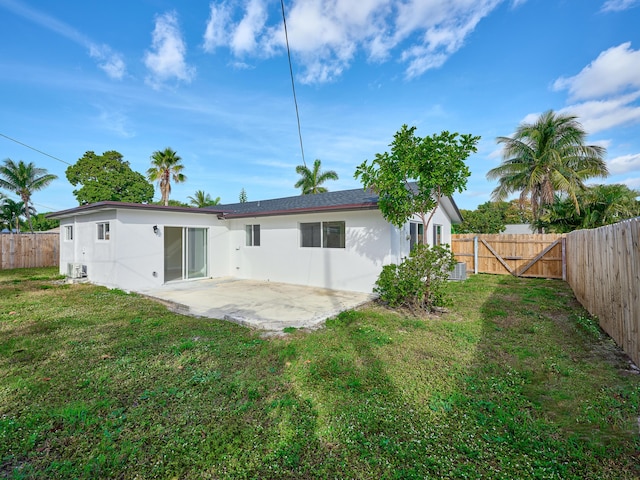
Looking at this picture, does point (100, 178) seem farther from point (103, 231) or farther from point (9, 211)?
point (103, 231)

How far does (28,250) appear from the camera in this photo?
16.0 metres

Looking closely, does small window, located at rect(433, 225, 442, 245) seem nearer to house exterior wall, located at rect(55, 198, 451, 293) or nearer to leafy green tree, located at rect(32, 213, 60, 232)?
house exterior wall, located at rect(55, 198, 451, 293)

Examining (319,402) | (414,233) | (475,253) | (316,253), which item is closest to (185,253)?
(316,253)

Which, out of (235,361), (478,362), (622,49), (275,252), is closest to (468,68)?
(622,49)

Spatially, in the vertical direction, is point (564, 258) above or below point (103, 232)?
below

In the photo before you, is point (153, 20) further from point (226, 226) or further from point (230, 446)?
point (230, 446)

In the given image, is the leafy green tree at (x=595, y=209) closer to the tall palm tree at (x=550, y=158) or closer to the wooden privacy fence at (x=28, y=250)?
the tall palm tree at (x=550, y=158)

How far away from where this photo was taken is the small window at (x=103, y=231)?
9.89 meters

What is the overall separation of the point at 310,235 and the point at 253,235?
2.87 meters

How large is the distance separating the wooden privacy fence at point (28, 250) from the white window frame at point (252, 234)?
534 inches

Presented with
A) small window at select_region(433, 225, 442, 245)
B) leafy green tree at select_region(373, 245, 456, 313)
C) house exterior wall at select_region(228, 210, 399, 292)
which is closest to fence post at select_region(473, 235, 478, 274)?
small window at select_region(433, 225, 442, 245)

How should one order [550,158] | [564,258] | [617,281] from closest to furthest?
[617,281] < [564,258] < [550,158]

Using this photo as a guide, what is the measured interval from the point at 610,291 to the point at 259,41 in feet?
35.1

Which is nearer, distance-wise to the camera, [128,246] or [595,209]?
[128,246]
